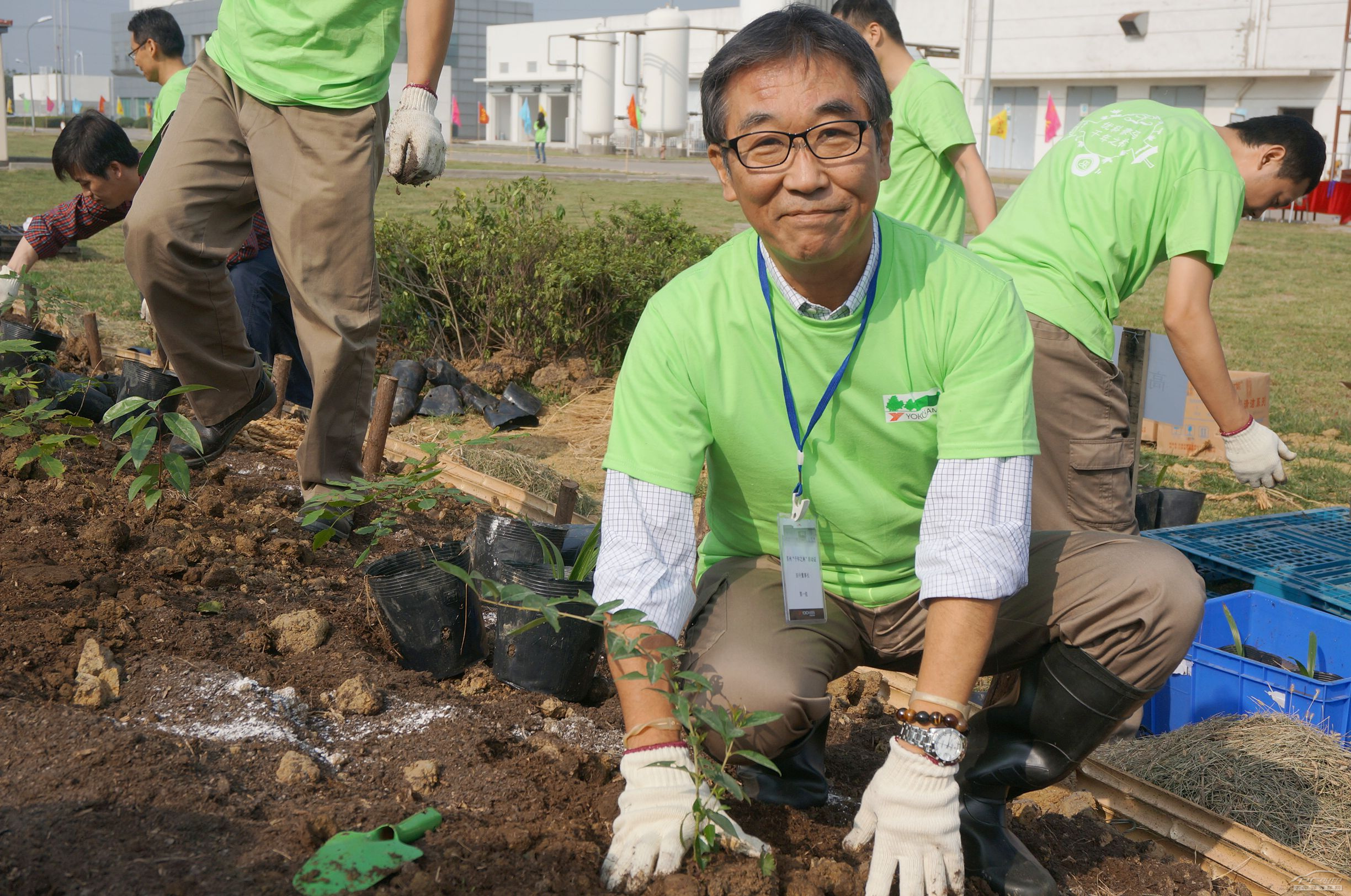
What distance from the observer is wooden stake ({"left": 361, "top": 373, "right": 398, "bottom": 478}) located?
12.7 ft

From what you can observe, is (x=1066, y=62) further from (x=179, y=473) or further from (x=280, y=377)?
(x=179, y=473)

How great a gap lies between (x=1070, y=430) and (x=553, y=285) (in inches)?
141

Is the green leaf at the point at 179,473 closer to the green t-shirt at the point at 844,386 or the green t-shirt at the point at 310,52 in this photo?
the green t-shirt at the point at 310,52

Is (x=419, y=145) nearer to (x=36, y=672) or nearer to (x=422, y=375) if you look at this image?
(x=36, y=672)

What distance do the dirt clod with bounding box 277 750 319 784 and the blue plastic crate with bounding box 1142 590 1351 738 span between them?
2.10 meters

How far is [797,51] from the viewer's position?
179cm

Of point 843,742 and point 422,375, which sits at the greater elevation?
point 422,375

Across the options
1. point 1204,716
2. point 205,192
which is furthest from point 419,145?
point 1204,716

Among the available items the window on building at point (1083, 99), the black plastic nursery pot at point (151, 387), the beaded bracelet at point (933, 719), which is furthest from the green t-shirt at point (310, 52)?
the window on building at point (1083, 99)

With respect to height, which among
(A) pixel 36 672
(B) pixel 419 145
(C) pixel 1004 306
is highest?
(B) pixel 419 145

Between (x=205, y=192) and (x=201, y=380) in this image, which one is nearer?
(x=205, y=192)

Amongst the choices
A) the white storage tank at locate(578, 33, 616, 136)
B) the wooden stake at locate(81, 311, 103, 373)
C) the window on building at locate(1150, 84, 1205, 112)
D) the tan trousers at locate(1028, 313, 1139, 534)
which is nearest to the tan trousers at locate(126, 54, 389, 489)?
the tan trousers at locate(1028, 313, 1139, 534)

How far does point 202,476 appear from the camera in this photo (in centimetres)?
351

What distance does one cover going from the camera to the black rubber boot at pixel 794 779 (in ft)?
6.98
